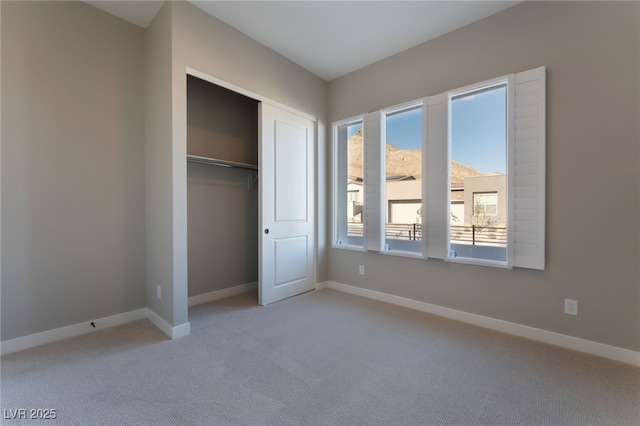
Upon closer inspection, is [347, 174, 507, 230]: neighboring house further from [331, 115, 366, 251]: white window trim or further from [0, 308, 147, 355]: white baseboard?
[0, 308, 147, 355]: white baseboard

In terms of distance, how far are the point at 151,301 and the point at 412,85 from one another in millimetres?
3617

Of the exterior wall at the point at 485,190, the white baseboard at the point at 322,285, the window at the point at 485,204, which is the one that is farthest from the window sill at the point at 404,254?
the white baseboard at the point at 322,285

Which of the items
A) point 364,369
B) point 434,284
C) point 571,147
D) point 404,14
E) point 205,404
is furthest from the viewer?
point 434,284

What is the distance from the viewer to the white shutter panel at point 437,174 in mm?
2803

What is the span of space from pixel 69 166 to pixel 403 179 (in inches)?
130

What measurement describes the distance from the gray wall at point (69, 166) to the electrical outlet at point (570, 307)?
3.87 meters

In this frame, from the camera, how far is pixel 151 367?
6.23 ft

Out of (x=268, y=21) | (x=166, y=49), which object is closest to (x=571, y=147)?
(x=268, y=21)

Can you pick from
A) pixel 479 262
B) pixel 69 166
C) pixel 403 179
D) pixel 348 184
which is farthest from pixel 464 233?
pixel 69 166

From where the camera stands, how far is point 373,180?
3.37 m

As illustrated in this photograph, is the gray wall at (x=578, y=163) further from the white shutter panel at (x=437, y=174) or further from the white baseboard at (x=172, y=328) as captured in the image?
the white baseboard at (x=172, y=328)

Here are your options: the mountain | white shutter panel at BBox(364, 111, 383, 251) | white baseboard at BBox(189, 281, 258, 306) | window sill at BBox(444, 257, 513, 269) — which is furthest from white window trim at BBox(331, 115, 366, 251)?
window sill at BBox(444, 257, 513, 269)

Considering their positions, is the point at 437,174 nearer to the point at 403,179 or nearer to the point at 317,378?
the point at 403,179

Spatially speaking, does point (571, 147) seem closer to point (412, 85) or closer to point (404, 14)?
point (412, 85)
